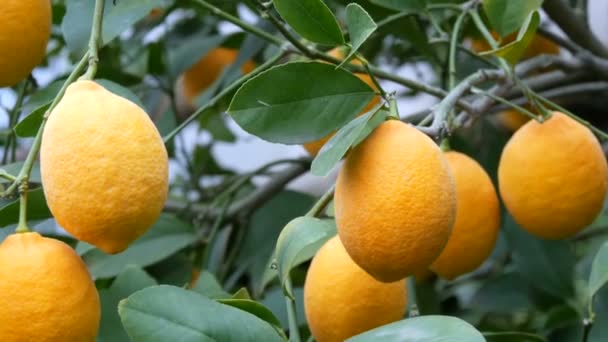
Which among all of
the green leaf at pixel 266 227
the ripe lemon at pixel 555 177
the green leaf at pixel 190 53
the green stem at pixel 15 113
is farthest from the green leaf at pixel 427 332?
the green leaf at pixel 190 53

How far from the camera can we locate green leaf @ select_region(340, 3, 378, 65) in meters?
0.56

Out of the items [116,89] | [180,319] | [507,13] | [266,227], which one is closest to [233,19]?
[116,89]

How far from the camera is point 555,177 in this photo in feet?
2.33

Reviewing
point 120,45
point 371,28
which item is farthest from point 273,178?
point 371,28

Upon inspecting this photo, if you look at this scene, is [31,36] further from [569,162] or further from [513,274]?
[513,274]

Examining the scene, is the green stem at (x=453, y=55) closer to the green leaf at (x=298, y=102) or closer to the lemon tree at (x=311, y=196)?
the lemon tree at (x=311, y=196)

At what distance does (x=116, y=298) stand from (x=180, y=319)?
0.78 ft

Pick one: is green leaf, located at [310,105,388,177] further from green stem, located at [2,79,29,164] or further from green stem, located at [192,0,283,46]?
green stem, located at [2,79,29,164]

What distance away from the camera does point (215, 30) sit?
138cm

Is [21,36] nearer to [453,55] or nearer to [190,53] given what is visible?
[453,55]

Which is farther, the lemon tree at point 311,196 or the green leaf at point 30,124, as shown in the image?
the green leaf at point 30,124

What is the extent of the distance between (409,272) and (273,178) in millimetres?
666

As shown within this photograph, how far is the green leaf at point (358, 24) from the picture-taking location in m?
0.56

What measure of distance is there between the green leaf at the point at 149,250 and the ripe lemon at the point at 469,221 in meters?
0.29
